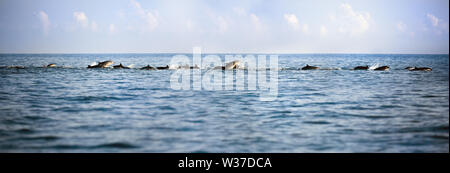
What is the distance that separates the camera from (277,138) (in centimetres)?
922

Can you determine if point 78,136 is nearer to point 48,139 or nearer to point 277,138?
point 48,139

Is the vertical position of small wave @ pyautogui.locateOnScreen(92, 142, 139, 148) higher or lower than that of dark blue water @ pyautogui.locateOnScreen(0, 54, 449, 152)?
lower

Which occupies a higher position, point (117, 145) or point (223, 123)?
point (223, 123)

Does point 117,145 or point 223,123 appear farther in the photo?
point 223,123

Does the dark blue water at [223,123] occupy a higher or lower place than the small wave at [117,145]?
higher

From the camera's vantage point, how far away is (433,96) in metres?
17.2
